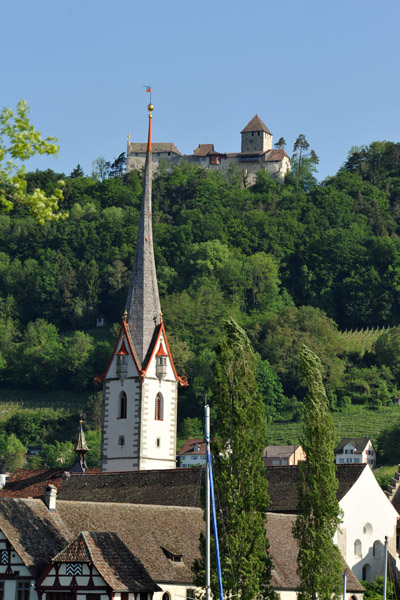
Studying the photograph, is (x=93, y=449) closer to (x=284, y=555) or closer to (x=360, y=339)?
(x=360, y=339)

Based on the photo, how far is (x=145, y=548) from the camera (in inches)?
2051

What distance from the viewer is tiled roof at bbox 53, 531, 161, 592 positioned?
48.1 meters

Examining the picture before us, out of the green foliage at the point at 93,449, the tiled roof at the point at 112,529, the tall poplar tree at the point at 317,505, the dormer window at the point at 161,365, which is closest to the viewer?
the tiled roof at the point at 112,529

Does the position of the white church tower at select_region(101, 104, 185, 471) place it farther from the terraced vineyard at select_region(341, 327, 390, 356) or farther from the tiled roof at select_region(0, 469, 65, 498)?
the terraced vineyard at select_region(341, 327, 390, 356)

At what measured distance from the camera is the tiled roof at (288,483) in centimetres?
6153

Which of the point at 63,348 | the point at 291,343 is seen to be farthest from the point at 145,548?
the point at 63,348

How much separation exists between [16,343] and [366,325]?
49975 mm

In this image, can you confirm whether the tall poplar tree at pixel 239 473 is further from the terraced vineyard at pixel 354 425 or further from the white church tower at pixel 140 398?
the terraced vineyard at pixel 354 425

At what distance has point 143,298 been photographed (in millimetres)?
78625

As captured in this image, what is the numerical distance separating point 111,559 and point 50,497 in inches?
160

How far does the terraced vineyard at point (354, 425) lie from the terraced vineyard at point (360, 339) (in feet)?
60.5

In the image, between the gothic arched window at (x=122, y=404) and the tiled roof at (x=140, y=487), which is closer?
the tiled roof at (x=140, y=487)

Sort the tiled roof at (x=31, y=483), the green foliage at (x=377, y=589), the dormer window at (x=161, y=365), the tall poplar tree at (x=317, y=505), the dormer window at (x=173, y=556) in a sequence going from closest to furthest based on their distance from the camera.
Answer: the tall poplar tree at (x=317, y=505) → the dormer window at (x=173, y=556) → the green foliage at (x=377, y=589) → the tiled roof at (x=31, y=483) → the dormer window at (x=161, y=365)

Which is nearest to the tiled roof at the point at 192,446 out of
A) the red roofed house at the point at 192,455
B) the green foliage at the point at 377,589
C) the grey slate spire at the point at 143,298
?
the red roofed house at the point at 192,455
